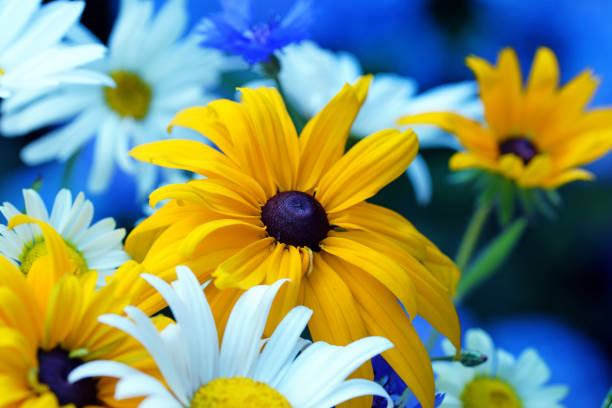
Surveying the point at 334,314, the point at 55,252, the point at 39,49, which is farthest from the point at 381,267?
the point at 39,49

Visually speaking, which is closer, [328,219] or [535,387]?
[328,219]

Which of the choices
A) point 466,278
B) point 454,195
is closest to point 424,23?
point 454,195

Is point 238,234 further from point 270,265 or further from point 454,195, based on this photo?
point 454,195

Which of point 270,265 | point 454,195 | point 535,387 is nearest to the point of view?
point 270,265

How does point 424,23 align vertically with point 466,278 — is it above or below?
above

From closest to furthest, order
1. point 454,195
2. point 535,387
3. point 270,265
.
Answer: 1. point 270,265
2. point 535,387
3. point 454,195

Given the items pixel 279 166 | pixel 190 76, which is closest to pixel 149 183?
pixel 190 76

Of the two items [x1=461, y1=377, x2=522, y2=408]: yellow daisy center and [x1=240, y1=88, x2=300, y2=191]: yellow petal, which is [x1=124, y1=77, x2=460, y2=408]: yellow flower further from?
[x1=461, y1=377, x2=522, y2=408]: yellow daisy center
